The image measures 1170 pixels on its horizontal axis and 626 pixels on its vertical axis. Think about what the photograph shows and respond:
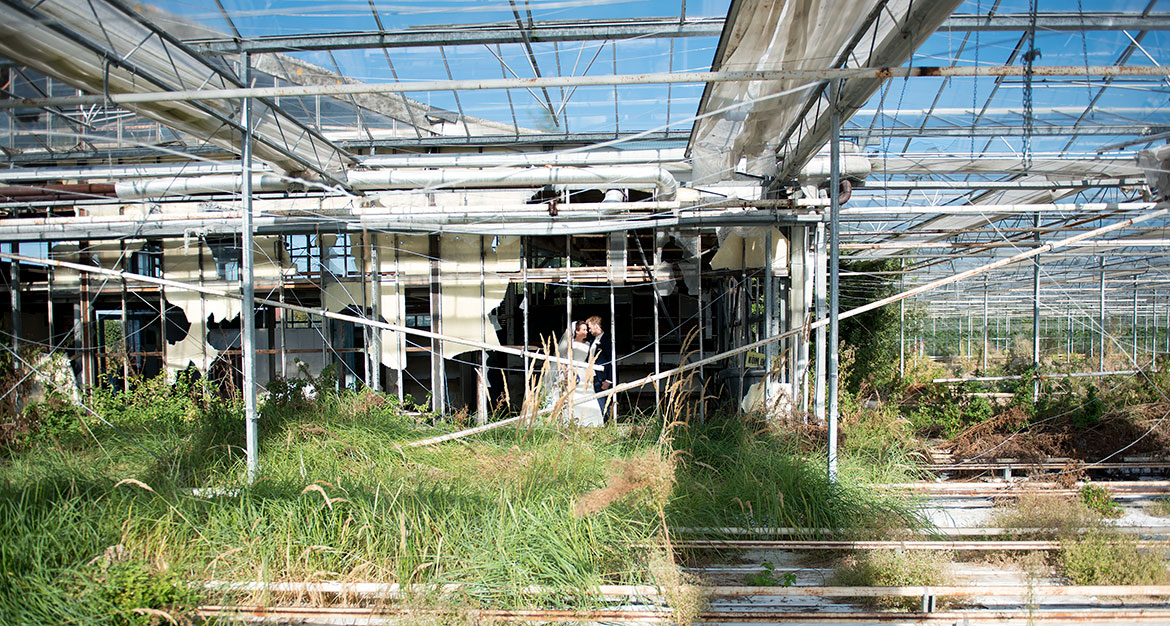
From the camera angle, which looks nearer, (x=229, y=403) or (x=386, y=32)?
(x=386, y=32)

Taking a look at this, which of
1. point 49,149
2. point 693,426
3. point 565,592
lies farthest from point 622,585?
point 49,149

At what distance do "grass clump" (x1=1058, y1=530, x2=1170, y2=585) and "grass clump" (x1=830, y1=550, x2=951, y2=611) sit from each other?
750 mm

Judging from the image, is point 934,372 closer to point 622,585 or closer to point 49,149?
point 622,585

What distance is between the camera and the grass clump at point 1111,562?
3607mm

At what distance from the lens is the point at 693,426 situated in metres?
6.30

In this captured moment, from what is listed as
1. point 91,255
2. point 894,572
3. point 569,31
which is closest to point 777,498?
point 894,572

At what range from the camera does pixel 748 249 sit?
28.5ft

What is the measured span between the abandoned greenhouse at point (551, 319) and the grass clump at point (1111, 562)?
0.07ft

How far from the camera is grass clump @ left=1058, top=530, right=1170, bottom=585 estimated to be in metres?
3.61

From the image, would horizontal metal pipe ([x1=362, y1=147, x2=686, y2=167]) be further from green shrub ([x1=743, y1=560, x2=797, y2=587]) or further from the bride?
green shrub ([x1=743, y1=560, x2=797, y2=587])

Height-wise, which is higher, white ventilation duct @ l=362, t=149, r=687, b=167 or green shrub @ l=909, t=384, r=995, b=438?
white ventilation duct @ l=362, t=149, r=687, b=167

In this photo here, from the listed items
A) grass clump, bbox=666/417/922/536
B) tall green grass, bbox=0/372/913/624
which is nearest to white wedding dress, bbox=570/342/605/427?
tall green grass, bbox=0/372/913/624

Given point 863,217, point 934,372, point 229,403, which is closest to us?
point 229,403

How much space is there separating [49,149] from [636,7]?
9.27 m
